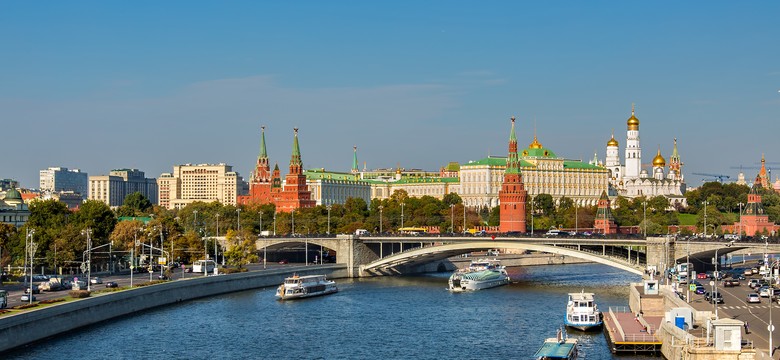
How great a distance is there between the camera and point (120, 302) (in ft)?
251

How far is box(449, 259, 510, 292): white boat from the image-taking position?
101625 mm

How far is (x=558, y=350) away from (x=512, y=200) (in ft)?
363

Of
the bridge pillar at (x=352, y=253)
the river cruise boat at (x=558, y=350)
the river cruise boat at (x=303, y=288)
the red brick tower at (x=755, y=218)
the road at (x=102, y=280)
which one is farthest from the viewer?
the red brick tower at (x=755, y=218)

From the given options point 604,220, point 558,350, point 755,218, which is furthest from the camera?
point 604,220

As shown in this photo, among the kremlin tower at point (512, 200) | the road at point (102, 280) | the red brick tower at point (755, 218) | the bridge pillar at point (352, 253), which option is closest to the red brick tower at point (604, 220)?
the kremlin tower at point (512, 200)

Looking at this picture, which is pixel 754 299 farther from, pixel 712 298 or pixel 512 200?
pixel 512 200

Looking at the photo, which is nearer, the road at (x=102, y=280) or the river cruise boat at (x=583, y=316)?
the river cruise boat at (x=583, y=316)

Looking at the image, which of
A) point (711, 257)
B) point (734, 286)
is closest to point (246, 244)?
point (711, 257)

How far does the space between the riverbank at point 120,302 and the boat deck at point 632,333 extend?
30967 millimetres

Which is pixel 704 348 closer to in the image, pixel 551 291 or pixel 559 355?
pixel 559 355

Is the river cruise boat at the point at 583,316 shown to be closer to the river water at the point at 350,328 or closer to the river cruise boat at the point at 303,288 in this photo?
the river water at the point at 350,328

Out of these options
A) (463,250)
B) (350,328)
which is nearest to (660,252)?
(463,250)

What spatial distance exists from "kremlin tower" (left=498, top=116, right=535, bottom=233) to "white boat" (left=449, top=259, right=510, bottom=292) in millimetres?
51886

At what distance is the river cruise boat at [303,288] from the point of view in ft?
308
